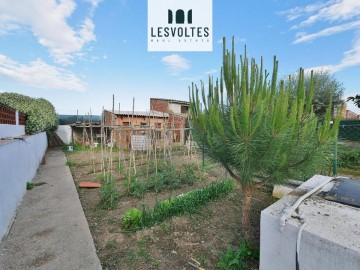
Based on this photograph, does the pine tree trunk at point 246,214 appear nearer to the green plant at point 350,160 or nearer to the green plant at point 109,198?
the green plant at point 109,198

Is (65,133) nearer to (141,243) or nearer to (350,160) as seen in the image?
(141,243)

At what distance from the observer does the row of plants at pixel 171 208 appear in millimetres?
3680

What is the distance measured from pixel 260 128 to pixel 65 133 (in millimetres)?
19073

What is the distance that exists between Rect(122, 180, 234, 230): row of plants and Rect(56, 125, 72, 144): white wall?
16.6m

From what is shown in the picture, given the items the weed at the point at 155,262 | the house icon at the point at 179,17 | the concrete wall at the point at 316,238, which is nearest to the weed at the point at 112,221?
the weed at the point at 155,262

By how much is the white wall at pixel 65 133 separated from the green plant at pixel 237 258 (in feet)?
60.7

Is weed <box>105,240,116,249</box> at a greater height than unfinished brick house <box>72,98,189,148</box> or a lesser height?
lesser

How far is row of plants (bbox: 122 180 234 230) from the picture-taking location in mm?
3680

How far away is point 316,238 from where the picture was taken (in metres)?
1.94

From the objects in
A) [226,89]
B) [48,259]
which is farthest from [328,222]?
[48,259]

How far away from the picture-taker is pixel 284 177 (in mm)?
2984

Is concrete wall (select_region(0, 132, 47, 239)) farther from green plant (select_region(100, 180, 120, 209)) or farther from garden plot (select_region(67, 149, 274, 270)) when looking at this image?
green plant (select_region(100, 180, 120, 209))

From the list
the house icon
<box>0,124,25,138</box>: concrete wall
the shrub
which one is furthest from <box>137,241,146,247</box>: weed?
the shrub

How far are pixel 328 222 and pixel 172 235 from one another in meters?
2.22
